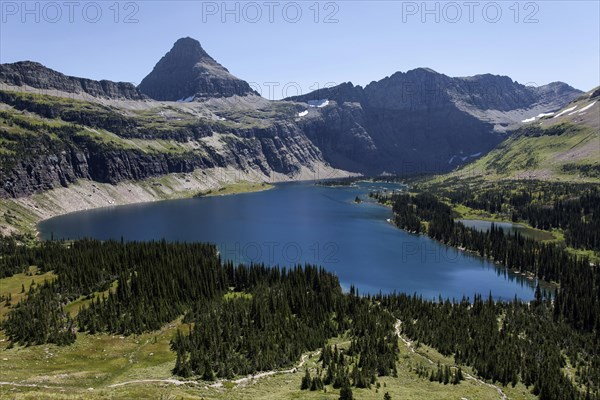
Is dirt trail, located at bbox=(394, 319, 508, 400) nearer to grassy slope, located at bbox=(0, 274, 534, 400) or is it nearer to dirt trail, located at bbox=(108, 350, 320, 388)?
grassy slope, located at bbox=(0, 274, 534, 400)

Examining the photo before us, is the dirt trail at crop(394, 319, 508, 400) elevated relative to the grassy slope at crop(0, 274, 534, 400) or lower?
lower

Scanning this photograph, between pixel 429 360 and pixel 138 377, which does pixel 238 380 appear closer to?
pixel 138 377

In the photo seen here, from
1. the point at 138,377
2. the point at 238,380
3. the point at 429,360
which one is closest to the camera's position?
the point at 138,377

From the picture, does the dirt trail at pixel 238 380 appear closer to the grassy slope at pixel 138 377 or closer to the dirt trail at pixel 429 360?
the grassy slope at pixel 138 377

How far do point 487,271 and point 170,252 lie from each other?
110 metres

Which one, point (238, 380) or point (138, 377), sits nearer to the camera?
point (138, 377)

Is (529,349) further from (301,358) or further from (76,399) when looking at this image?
(76,399)

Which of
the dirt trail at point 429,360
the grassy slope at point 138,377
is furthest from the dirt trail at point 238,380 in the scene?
the dirt trail at point 429,360

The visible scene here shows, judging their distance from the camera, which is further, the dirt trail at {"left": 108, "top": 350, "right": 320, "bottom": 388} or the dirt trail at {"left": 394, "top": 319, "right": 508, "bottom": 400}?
the dirt trail at {"left": 394, "top": 319, "right": 508, "bottom": 400}

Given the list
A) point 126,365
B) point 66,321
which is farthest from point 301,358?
point 66,321

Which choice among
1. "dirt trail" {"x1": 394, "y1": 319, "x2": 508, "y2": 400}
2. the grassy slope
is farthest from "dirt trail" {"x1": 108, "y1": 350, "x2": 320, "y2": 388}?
"dirt trail" {"x1": 394, "y1": 319, "x2": 508, "y2": 400}

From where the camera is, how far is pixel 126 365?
81125 millimetres

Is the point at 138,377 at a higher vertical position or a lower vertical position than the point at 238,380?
higher

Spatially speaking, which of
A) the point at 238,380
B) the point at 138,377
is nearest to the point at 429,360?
the point at 238,380
